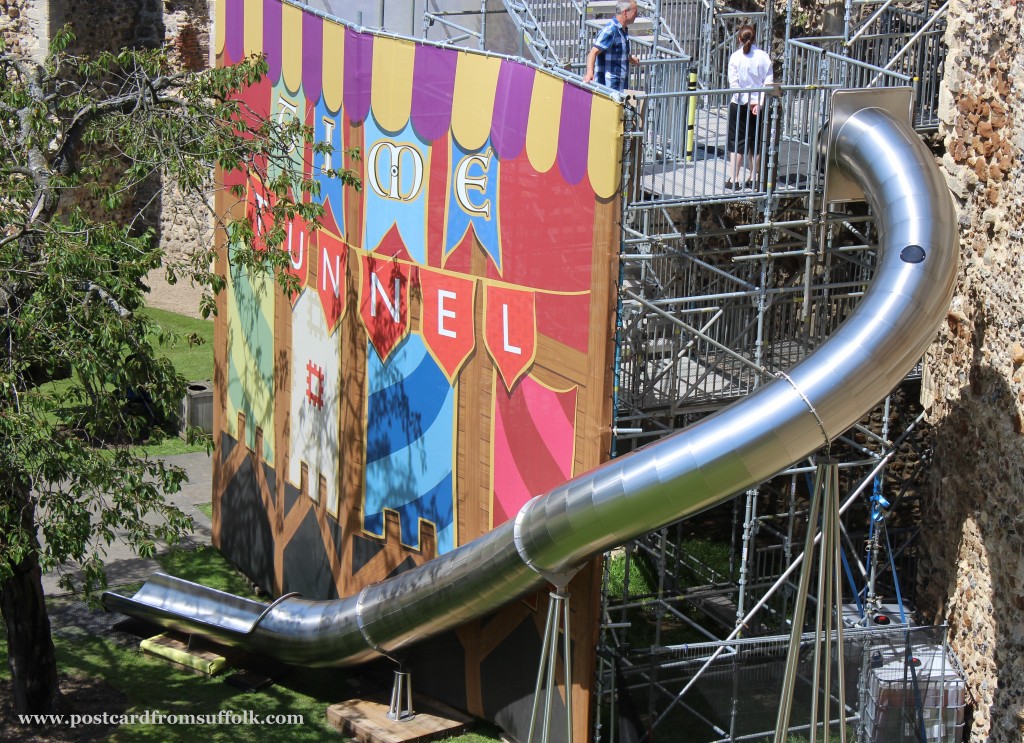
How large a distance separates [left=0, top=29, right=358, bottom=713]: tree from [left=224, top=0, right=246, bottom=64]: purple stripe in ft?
10.2

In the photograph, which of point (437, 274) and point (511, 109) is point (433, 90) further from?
point (437, 274)

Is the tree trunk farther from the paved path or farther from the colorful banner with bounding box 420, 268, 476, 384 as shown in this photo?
the colorful banner with bounding box 420, 268, 476, 384

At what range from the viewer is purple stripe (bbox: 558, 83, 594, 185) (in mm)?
10219

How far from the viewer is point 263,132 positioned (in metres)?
12.7

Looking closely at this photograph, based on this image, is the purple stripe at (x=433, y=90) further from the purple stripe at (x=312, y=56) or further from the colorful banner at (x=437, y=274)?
the purple stripe at (x=312, y=56)

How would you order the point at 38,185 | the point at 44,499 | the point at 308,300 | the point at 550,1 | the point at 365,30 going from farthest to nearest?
1. the point at 550,1
2. the point at 308,300
3. the point at 365,30
4. the point at 38,185
5. the point at 44,499

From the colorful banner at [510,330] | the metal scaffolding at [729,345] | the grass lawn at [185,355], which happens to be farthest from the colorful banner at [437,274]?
the grass lawn at [185,355]

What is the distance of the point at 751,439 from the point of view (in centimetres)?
909

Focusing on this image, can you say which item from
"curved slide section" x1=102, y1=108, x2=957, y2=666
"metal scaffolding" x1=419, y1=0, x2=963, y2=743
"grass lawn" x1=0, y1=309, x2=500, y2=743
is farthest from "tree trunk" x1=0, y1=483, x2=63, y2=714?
"metal scaffolding" x1=419, y1=0, x2=963, y2=743

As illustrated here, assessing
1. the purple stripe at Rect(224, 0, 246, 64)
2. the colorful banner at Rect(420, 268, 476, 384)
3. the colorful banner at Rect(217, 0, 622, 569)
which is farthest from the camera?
the purple stripe at Rect(224, 0, 246, 64)

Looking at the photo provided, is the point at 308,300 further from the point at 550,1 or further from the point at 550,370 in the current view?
the point at 550,1

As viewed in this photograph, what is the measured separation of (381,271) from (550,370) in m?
2.16

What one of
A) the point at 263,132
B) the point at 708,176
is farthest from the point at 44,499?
the point at 708,176

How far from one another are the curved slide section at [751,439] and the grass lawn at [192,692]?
3.37 feet
